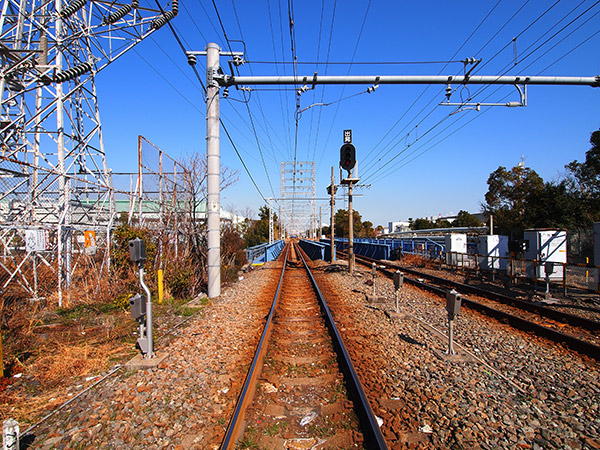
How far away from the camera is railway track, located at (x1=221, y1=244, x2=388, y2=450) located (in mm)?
3975

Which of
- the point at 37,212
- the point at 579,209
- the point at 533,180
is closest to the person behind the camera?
the point at 37,212

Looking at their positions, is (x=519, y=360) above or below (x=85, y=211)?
below

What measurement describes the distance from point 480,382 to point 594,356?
9.34ft

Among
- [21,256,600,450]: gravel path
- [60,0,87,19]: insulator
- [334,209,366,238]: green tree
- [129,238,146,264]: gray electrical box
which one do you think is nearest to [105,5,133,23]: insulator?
[60,0,87,19]: insulator

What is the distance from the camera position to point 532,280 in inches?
533

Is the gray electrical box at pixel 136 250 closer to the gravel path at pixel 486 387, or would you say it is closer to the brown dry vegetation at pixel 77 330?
the brown dry vegetation at pixel 77 330

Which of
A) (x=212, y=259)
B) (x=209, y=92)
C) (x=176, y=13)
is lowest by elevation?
(x=212, y=259)

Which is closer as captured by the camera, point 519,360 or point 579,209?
point 519,360

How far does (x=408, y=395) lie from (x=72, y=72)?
13.5 m

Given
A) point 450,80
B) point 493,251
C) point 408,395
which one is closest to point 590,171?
point 493,251

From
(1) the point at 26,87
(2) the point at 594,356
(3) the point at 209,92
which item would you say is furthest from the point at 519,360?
(1) the point at 26,87

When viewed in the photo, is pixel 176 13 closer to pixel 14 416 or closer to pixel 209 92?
pixel 209 92

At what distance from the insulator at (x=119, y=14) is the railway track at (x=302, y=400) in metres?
13.1

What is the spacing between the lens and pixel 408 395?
496 centimetres
